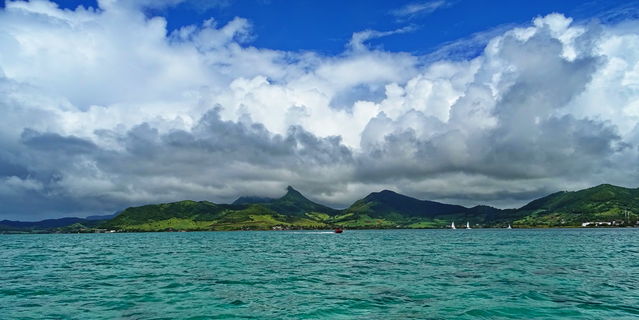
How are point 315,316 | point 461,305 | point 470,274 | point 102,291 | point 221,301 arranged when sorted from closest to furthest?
1. point 315,316
2. point 461,305
3. point 221,301
4. point 102,291
5. point 470,274

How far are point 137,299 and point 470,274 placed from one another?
121 ft

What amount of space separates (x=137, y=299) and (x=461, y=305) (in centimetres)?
2695

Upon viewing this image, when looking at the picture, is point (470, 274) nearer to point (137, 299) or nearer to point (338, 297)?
point (338, 297)

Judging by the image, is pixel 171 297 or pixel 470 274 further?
pixel 470 274

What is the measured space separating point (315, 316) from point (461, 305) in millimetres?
11504

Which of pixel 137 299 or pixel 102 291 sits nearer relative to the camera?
pixel 137 299

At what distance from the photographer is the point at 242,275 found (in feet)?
181

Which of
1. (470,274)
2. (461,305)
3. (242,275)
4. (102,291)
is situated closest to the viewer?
(461,305)

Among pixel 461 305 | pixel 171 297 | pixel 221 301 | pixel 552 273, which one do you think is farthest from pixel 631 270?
pixel 171 297

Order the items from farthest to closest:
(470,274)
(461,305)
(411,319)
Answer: (470,274) → (461,305) → (411,319)

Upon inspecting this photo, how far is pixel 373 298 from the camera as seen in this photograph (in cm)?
3616

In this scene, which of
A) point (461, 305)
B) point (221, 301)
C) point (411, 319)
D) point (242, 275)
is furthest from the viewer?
point (242, 275)

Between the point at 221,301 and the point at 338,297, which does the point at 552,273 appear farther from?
the point at 221,301

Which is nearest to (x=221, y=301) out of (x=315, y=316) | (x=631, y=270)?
(x=315, y=316)
